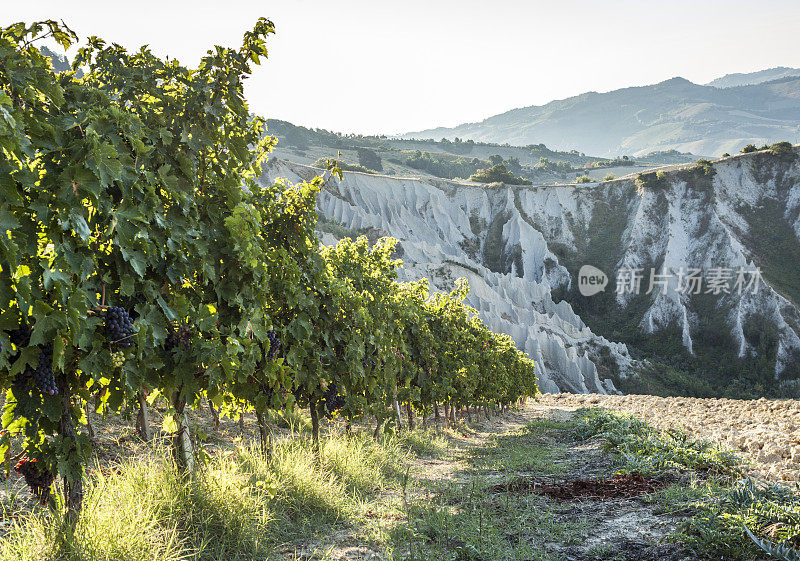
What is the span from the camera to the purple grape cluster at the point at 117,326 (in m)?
3.63

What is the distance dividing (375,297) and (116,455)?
5.74 metres

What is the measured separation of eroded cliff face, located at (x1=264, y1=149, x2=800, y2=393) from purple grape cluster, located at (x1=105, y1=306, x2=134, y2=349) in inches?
1631

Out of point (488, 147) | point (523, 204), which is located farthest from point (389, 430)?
point (488, 147)

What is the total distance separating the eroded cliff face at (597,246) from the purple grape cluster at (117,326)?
41435mm

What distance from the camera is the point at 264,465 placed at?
6477mm

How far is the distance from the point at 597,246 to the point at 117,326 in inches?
2715

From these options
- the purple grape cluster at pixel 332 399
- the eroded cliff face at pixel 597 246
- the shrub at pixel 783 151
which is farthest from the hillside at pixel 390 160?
the purple grape cluster at pixel 332 399

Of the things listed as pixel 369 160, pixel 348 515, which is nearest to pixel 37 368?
pixel 348 515

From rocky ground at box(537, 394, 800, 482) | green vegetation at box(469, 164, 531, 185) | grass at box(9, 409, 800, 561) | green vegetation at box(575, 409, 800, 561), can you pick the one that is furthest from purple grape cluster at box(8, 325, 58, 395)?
green vegetation at box(469, 164, 531, 185)

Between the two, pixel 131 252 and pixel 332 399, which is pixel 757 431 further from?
pixel 131 252

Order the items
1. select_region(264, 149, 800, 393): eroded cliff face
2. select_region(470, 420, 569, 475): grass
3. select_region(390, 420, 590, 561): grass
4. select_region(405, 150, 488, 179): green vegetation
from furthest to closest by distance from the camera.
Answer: select_region(405, 150, 488, 179): green vegetation < select_region(264, 149, 800, 393): eroded cliff face < select_region(470, 420, 569, 475): grass < select_region(390, 420, 590, 561): grass

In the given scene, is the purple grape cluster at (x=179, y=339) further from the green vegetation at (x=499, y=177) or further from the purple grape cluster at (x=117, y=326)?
the green vegetation at (x=499, y=177)

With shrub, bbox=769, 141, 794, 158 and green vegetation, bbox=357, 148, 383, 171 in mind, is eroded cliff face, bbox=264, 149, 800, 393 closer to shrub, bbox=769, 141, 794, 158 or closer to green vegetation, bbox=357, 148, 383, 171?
shrub, bbox=769, 141, 794, 158

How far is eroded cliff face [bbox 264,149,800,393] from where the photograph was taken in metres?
47.3
